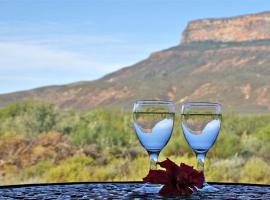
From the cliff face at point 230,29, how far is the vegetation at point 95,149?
45746 mm

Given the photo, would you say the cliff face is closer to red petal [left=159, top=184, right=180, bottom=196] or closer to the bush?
the bush

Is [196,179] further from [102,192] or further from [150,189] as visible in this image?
[102,192]

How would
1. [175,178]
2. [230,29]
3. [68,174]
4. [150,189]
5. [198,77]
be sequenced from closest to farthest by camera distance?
[175,178]
[150,189]
[68,174]
[198,77]
[230,29]

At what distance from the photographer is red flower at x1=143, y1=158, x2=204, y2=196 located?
1.63 metres

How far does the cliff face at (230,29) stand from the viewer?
59.1 meters

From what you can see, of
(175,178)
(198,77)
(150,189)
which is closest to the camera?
(175,178)

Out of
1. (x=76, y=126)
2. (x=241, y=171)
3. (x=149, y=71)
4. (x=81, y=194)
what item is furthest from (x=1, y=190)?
(x=149, y=71)

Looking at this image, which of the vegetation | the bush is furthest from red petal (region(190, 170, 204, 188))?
the bush

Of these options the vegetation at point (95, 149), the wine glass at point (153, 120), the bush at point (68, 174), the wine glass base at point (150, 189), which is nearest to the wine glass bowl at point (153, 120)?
the wine glass at point (153, 120)

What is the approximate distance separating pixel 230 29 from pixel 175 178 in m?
59.7

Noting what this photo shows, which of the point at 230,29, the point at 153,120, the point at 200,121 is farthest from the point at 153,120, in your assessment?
the point at 230,29

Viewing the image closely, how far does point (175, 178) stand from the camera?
5.36 feet

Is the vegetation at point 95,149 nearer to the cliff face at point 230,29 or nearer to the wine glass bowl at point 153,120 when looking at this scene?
the wine glass bowl at point 153,120

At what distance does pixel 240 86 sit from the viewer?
1486 inches
